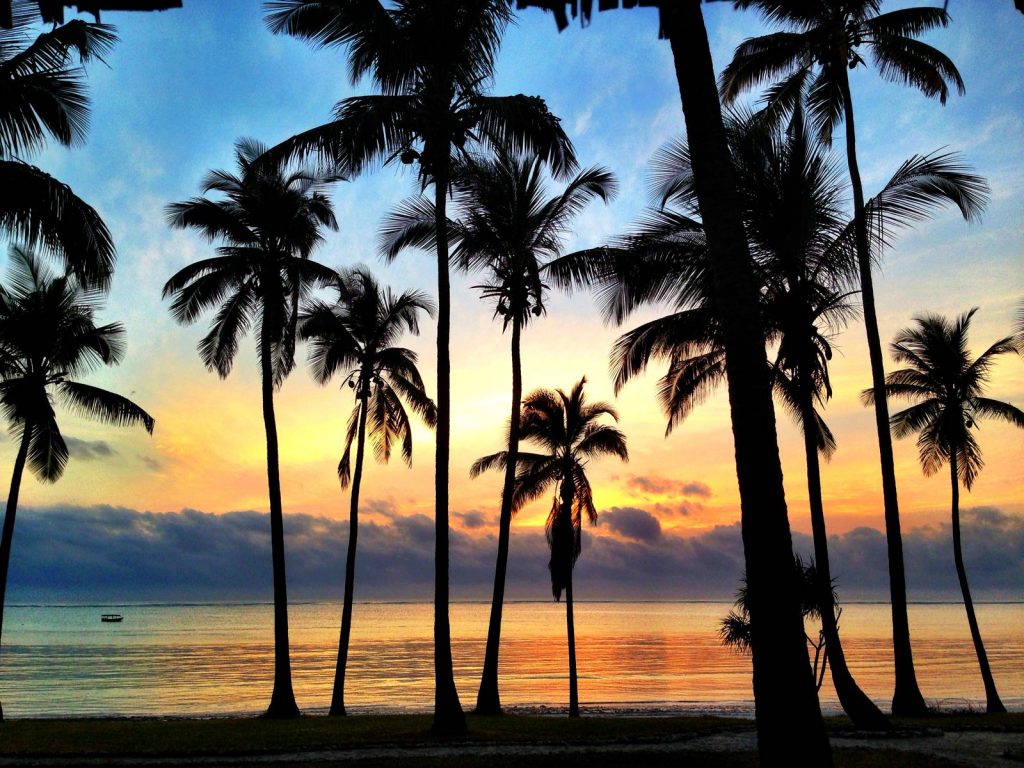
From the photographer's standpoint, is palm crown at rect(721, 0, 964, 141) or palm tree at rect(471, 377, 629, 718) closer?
palm crown at rect(721, 0, 964, 141)

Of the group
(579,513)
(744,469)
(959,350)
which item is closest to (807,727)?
(744,469)

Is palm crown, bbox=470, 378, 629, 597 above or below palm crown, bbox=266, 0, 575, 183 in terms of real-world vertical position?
below

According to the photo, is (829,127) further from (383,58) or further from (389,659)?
(389,659)

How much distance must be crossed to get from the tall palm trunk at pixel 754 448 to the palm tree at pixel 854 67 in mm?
9390

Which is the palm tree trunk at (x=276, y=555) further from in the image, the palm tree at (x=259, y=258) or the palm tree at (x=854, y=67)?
the palm tree at (x=854, y=67)

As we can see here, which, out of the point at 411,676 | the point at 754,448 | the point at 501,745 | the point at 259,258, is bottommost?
the point at 411,676

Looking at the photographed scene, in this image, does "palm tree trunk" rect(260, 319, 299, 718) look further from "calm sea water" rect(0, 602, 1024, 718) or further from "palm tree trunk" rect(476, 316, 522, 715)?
"calm sea water" rect(0, 602, 1024, 718)

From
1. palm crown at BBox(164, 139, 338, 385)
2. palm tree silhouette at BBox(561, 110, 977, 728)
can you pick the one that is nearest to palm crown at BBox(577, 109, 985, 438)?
palm tree silhouette at BBox(561, 110, 977, 728)

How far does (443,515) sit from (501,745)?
4.00 m

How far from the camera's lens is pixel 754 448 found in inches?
300

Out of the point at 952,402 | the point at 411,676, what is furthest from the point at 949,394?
the point at 411,676

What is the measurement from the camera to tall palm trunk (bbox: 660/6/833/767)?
7.16 metres

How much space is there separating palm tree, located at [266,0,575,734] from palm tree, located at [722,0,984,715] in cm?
640

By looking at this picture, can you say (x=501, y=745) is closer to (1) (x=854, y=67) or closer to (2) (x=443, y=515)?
(2) (x=443, y=515)
